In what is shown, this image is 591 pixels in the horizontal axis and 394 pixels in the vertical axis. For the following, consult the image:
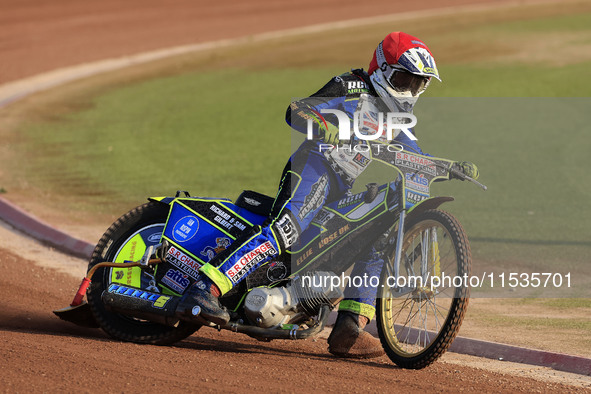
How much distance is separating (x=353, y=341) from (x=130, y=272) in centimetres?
172

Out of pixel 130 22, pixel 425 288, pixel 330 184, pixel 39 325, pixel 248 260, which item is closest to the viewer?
pixel 425 288

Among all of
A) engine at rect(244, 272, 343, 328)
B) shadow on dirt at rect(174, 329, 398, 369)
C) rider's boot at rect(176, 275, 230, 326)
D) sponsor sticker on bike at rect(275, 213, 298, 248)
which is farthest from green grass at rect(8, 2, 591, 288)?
rider's boot at rect(176, 275, 230, 326)

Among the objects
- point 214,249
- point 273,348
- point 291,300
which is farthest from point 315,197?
point 273,348

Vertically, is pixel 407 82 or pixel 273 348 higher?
pixel 407 82

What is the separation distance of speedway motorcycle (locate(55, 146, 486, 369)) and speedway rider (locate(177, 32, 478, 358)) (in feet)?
0.41

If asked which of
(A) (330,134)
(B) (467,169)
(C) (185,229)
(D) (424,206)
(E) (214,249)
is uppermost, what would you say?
(A) (330,134)

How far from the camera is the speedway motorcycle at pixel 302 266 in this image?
597cm

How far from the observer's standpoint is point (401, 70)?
620cm

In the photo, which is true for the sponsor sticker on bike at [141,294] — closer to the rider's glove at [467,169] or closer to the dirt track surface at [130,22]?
the rider's glove at [467,169]

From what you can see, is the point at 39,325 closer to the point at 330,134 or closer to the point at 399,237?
the point at 330,134

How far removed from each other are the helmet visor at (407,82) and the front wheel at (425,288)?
91 cm

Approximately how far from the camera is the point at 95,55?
25.7 m

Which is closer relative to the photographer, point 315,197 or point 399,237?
point 399,237

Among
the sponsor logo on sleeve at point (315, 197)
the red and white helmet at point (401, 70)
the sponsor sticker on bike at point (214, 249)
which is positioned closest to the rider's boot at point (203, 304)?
the sponsor sticker on bike at point (214, 249)
